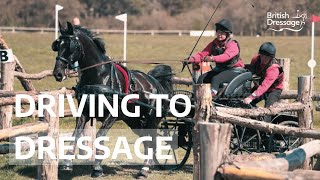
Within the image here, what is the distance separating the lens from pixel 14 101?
9.33 metres

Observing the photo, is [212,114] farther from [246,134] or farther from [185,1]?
[185,1]

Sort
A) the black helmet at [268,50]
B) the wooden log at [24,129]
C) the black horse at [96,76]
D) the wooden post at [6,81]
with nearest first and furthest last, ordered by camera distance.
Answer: the wooden log at [24,129], the black horse at [96,76], the black helmet at [268,50], the wooden post at [6,81]

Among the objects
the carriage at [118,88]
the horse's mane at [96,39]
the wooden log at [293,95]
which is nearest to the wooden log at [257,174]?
the carriage at [118,88]

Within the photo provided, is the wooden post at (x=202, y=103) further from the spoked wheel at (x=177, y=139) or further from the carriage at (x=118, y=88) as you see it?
the spoked wheel at (x=177, y=139)

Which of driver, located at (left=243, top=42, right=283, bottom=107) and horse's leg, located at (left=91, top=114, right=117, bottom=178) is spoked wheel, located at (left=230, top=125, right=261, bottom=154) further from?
horse's leg, located at (left=91, top=114, right=117, bottom=178)

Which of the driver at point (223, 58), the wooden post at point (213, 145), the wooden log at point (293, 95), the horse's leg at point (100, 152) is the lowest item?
the horse's leg at point (100, 152)

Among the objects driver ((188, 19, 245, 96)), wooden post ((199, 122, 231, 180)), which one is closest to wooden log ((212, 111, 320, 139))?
wooden post ((199, 122, 231, 180))

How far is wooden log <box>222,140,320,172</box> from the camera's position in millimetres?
5121

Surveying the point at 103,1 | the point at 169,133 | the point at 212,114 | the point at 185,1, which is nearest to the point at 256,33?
the point at 185,1

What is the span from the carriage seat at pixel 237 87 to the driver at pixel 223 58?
14 cm

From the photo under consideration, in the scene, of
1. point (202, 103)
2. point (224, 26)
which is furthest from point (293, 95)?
point (202, 103)

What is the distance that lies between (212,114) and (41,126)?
5.71ft

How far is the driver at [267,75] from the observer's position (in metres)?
10.4

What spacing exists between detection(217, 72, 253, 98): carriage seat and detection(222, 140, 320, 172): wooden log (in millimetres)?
3981
